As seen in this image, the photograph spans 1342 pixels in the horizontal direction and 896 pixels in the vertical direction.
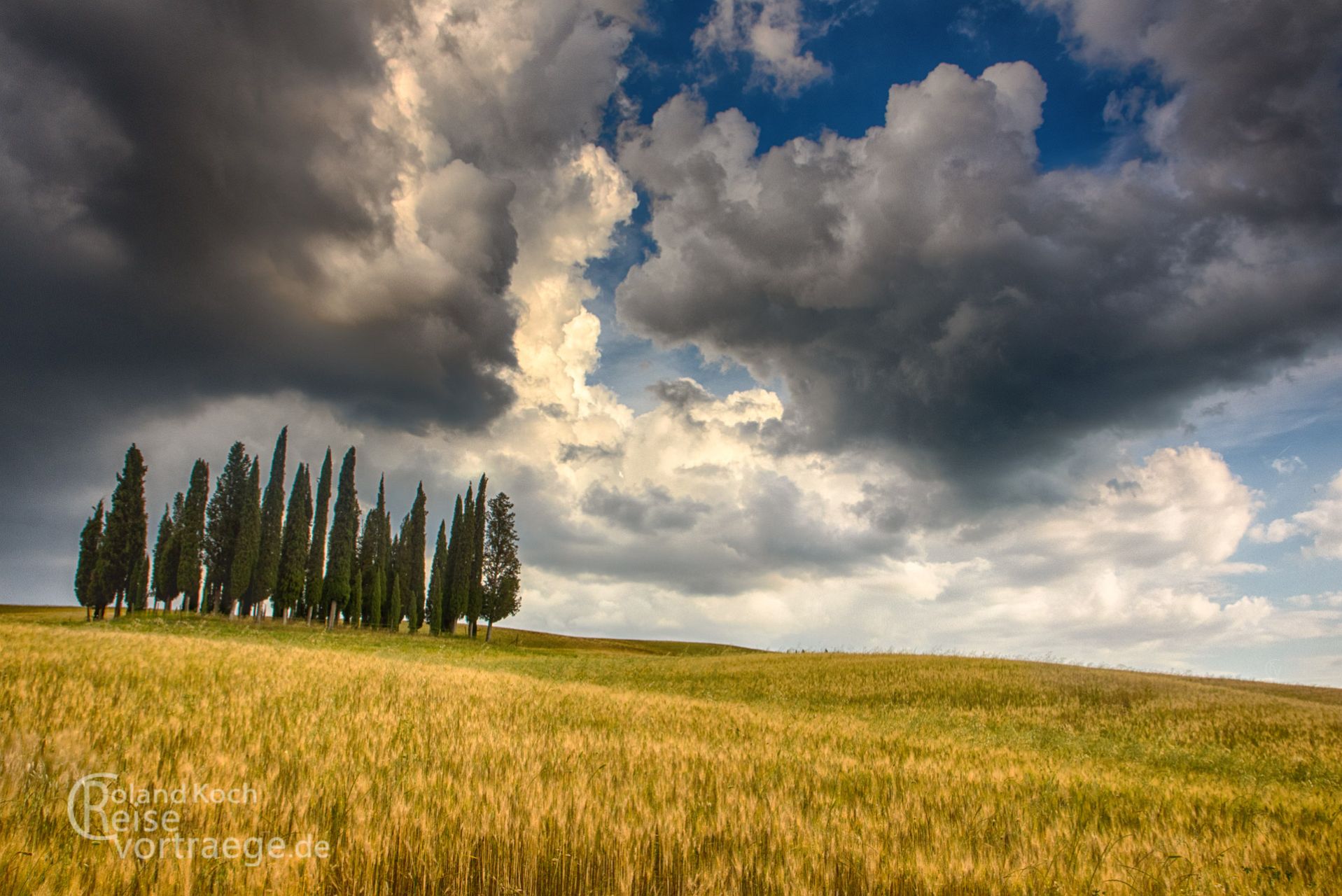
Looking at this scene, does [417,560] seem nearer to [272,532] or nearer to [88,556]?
[272,532]

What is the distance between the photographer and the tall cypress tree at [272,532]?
198ft

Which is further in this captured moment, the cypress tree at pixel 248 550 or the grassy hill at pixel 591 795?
the cypress tree at pixel 248 550

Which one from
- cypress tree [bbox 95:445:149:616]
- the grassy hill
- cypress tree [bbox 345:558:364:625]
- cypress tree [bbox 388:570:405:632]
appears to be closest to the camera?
the grassy hill

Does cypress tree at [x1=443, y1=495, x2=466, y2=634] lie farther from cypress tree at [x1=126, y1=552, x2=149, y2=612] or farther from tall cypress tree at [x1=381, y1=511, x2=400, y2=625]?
cypress tree at [x1=126, y1=552, x2=149, y2=612]

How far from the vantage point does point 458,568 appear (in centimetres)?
6925

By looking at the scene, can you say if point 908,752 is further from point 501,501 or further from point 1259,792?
point 501,501

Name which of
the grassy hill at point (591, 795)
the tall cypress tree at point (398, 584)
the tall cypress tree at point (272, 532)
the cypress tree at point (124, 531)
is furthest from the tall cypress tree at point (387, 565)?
the grassy hill at point (591, 795)

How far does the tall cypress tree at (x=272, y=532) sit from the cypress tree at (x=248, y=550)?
549 millimetres

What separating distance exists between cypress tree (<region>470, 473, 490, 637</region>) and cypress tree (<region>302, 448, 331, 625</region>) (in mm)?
14176

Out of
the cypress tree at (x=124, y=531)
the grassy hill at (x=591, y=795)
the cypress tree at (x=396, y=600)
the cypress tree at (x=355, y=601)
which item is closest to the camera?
the grassy hill at (x=591, y=795)

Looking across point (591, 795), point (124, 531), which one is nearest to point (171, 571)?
point (124, 531)

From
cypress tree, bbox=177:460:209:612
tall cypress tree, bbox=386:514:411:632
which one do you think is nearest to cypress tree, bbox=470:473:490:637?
tall cypress tree, bbox=386:514:411:632

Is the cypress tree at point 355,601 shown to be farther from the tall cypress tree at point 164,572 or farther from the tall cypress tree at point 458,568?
the tall cypress tree at point 164,572

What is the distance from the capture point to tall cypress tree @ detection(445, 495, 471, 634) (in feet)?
223
